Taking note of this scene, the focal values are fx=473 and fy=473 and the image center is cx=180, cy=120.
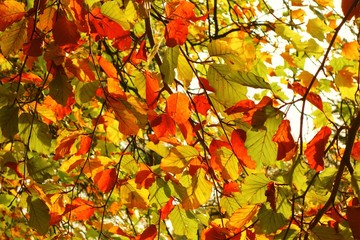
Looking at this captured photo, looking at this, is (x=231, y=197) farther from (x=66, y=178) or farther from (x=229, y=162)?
(x=66, y=178)

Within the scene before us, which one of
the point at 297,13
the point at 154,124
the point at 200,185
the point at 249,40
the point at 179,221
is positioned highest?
the point at 297,13

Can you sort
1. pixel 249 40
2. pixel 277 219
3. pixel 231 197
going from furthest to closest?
1. pixel 249 40
2. pixel 231 197
3. pixel 277 219

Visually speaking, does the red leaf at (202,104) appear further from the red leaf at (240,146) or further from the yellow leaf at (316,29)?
the yellow leaf at (316,29)

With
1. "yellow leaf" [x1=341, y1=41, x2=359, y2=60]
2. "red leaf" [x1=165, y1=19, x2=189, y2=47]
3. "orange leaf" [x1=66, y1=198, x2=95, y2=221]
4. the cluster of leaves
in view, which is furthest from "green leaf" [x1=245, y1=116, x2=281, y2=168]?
"yellow leaf" [x1=341, y1=41, x2=359, y2=60]

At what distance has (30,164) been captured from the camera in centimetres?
132

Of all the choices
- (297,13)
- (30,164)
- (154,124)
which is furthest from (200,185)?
(297,13)

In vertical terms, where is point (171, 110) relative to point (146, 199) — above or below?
above

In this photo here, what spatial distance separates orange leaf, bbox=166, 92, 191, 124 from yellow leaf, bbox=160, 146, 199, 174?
104 millimetres

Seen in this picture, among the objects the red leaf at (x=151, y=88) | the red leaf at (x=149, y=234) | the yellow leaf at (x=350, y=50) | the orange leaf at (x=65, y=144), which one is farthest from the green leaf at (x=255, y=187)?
the yellow leaf at (x=350, y=50)

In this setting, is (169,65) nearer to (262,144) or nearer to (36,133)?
(262,144)

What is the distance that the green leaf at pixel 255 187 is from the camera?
47.1 inches

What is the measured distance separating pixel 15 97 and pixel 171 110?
0.41 m

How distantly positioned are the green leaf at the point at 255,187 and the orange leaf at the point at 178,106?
0.26m

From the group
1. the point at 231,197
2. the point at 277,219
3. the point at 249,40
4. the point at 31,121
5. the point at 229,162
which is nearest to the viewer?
the point at 277,219
